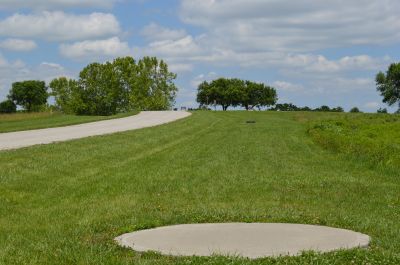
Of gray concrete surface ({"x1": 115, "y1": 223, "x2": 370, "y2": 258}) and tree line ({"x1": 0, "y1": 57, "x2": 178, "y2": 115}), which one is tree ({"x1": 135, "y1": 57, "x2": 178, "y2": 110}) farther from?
gray concrete surface ({"x1": 115, "y1": 223, "x2": 370, "y2": 258})

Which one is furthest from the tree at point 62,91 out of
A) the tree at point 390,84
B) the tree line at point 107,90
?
the tree at point 390,84

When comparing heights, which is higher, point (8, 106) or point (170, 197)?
→ point (8, 106)

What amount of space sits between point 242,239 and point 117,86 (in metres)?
115

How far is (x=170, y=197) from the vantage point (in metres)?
12.8

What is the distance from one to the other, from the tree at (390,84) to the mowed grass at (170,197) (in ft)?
305

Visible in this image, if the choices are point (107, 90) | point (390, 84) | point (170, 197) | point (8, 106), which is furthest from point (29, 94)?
point (170, 197)

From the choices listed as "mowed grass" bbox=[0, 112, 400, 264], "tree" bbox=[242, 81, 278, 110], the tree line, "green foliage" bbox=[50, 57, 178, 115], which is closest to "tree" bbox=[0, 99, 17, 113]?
the tree line

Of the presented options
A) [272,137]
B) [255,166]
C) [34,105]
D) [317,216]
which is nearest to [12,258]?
[317,216]

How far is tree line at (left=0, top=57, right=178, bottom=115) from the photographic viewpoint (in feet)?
370

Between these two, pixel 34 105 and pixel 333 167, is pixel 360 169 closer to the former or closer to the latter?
pixel 333 167

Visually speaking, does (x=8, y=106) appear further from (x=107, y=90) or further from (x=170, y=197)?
(x=170, y=197)

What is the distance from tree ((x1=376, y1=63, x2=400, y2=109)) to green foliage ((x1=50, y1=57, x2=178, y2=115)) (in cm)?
3880

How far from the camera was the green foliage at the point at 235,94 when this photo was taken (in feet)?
445

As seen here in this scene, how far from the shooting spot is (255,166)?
725 inches
